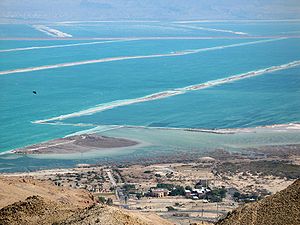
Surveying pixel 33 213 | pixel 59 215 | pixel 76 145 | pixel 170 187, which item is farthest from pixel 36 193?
pixel 76 145

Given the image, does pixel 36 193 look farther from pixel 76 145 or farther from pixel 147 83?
pixel 147 83

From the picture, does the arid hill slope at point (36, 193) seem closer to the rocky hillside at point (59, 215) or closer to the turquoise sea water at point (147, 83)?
the rocky hillside at point (59, 215)

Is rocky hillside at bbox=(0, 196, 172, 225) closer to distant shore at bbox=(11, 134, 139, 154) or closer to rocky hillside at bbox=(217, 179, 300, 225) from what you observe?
rocky hillside at bbox=(217, 179, 300, 225)

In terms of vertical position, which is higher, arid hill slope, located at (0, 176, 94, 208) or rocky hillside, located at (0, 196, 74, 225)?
rocky hillside, located at (0, 196, 74, 225)

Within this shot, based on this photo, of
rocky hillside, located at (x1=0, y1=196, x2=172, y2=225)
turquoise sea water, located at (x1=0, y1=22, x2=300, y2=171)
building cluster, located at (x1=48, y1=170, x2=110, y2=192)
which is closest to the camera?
rocky hillside, located at (x1=0, y1=196, x2=172, y2=225)

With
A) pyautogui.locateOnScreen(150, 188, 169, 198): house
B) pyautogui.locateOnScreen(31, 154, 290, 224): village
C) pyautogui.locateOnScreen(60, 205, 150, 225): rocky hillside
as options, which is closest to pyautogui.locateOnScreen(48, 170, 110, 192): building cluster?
pyautogui.locateOnScreen(31, 154, 290, 224): village

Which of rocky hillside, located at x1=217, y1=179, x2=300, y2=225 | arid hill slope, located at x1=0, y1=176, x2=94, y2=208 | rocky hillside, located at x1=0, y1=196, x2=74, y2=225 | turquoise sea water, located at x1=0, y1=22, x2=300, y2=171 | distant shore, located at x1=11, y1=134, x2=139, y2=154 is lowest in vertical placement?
turquoise sea water, located at x1=0, y1=22, x2=300, y2=171

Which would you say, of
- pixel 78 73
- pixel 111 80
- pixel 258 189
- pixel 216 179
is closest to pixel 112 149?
pixel 216 179
